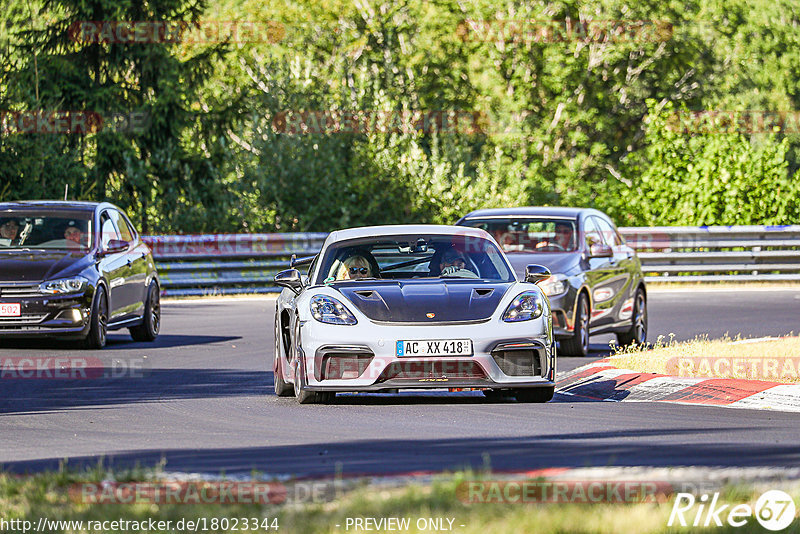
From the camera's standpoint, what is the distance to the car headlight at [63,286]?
16.7 metres

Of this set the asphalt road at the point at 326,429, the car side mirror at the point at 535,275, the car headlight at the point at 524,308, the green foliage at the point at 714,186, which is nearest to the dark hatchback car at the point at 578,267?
the asphalt road at the point at 326,429

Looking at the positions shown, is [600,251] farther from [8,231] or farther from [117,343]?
[8,231]

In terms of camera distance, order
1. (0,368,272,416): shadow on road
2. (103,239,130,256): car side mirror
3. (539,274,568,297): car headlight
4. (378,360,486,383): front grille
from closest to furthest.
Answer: (378,360,486,383): front grille
(0,368,272,416): shadow on road
(539,274,568,297): car headlight
(103,239,130,256): car side mirror

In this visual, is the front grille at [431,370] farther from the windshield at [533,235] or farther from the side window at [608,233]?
the side window at [608,233]

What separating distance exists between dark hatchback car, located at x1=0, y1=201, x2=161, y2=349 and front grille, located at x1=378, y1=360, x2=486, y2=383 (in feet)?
21.5

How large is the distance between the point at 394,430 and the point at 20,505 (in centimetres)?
356

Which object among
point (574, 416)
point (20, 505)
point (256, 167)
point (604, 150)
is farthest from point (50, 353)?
point (604, 150)

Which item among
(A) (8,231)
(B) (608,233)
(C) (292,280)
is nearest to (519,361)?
(C) (292,280)

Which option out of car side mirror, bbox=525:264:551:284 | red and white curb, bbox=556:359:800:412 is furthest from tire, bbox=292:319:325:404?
red and white curb, bbox=556:359:800:412

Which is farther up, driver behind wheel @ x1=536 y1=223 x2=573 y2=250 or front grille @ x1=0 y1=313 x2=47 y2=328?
driver behind wheel @ x1=536 y1=223 x2=573 y2=250

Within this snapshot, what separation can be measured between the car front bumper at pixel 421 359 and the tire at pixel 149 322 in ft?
25.5

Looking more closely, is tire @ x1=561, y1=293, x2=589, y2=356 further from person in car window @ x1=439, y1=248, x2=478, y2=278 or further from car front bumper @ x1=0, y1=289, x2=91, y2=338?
car front bumper @ x1=0, y1=289, x2=91, y2=338

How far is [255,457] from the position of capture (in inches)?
330

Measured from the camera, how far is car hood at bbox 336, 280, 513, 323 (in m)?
11.3
